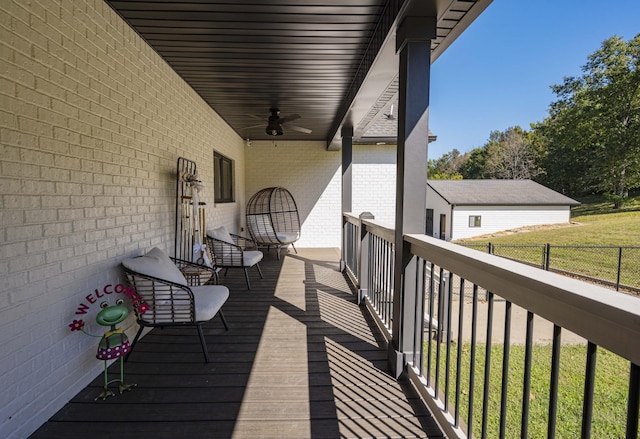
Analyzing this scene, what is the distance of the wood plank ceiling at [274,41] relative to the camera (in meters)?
2.29

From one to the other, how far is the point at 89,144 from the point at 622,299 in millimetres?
2684

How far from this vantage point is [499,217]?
14.5 meters

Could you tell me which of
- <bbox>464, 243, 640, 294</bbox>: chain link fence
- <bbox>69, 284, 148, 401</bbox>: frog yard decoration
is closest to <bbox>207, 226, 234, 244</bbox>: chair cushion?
<bbox>69, 284, 148, 401</bbox>: frog yard decoration

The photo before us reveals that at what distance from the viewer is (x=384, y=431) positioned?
5.53 feet

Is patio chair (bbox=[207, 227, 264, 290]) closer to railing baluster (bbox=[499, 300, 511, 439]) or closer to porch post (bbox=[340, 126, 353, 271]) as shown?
porch post (bbox=[340, 126, 353, 271])

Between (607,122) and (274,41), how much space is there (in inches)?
243

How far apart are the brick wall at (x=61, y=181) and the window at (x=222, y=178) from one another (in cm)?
259

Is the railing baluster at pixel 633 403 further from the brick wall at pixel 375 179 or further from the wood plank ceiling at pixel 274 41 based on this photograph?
the brick wall at pixel 375 179

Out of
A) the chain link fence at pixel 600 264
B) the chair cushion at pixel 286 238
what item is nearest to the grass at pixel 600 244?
the chain link fence at pixel 600 264

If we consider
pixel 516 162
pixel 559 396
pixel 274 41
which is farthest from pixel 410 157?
pixel 516 162

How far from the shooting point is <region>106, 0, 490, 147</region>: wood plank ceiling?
229cm

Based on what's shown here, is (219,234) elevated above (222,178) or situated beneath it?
situated beneath

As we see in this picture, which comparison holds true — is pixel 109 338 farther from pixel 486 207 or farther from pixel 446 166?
pixel 446 166

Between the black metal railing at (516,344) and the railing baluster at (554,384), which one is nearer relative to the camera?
the black metal railing at (516,344)
